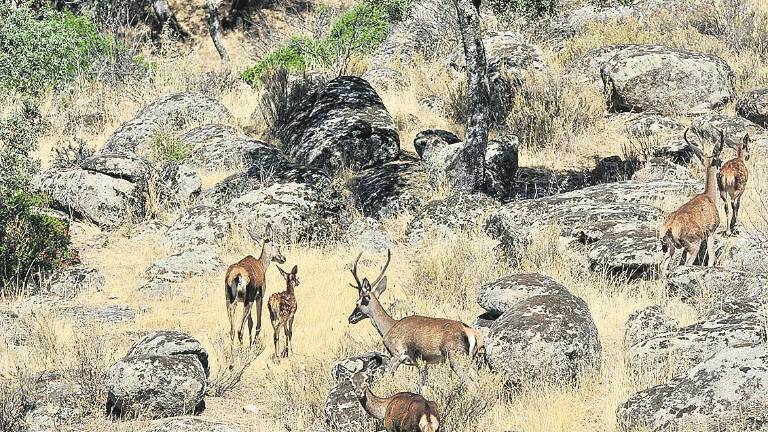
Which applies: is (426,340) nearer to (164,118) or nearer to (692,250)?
(692,250)

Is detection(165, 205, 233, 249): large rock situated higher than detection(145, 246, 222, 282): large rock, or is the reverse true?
detection(165, 205, 233, 249): large rock

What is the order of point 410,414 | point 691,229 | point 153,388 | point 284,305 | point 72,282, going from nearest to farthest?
point 410,414 < point 153,388 < point 284,305 < point 691,229 < point 72,282

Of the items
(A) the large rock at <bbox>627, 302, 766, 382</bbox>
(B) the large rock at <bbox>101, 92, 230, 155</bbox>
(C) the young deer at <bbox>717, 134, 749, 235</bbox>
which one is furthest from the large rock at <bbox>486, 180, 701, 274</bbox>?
(B) the large rock at <bbox>101, 92, 230, 155</bbox>

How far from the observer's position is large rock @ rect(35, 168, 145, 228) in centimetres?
1864

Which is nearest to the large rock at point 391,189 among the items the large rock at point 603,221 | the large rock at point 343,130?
the large rock at point 343,130

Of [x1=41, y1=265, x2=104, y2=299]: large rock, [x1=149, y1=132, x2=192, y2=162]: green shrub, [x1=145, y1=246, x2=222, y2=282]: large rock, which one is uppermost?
[x1=149, y1=132, x2=192, y2=162]: green shrub

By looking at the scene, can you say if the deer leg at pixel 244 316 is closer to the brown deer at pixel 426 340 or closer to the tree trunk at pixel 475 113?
the brown deer at pixel 426 340

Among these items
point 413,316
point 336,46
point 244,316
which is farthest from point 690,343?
point 336,46

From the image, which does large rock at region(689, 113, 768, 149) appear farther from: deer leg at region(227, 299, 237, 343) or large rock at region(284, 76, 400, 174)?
deer leg at region(227, 299, 237, 343)

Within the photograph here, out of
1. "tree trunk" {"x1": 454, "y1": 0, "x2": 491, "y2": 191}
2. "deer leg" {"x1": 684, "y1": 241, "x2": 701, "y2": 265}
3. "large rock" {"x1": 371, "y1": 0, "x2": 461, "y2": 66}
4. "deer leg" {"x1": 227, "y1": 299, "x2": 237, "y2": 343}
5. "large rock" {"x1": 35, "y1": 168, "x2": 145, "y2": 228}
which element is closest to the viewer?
"deer leg" {"x1": 227, "y1": 299, "x2": 237, "y2": 343}

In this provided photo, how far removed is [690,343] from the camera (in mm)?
10258

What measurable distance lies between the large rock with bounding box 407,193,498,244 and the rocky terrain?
43mm

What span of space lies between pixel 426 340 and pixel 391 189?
8872 mm

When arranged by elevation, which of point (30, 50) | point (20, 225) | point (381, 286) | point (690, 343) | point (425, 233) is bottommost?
point (425, 233)
